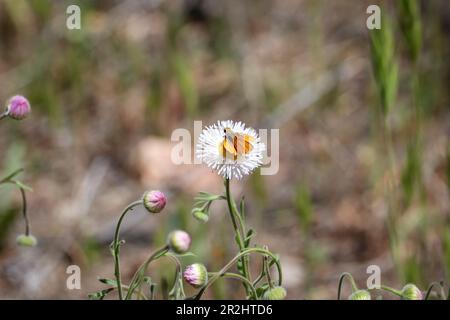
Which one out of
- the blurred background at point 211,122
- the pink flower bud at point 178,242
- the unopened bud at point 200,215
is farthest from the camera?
the blurred background at point 211,122

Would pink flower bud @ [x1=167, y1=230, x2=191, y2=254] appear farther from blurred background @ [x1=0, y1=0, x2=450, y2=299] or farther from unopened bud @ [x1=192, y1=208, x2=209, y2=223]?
blurred background @ [x1=0, y1=0, x2=450, y2=299]

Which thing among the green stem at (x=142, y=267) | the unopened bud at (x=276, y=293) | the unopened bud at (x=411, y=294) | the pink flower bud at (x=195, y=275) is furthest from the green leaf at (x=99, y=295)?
the unopened bud at (x=411, y=294)

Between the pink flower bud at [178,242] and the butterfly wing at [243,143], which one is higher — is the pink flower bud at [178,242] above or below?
below

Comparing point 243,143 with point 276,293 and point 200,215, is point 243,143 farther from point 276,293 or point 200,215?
point 276,293

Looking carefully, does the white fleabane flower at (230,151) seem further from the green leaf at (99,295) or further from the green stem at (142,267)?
the green leaf at (99,295)

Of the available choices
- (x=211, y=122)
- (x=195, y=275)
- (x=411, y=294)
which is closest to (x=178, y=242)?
(x=195, y=275)

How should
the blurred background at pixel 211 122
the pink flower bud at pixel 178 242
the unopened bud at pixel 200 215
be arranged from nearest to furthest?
the pink flower bud at pixel 178 242, the unopened bud at pixel 200 215, the blurred background at pixel 211 122

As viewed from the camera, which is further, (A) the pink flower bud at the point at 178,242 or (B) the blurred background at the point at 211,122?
(B) the blurred background at the point at 211,122

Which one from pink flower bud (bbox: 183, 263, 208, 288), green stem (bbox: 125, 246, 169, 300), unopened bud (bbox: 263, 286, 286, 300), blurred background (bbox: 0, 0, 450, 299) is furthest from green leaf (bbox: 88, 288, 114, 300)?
blurred background (bbox: 0, 0, 450, 299)

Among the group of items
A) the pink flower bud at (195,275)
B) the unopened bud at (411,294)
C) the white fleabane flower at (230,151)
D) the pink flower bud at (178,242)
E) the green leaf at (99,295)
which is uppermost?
the white fleabane flower at (230,151)
